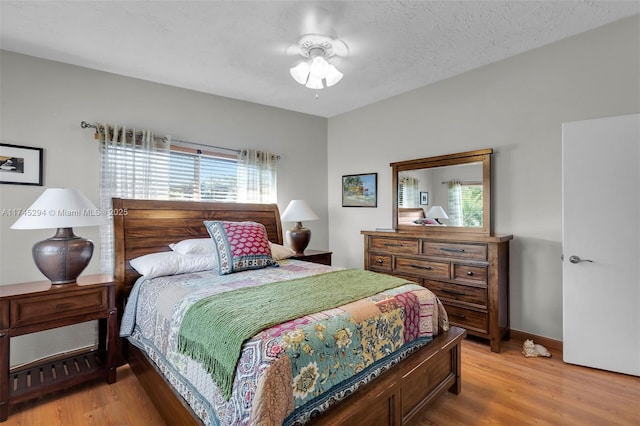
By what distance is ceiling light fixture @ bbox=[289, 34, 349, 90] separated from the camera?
99.0 inches

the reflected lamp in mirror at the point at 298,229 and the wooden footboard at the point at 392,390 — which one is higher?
the reflected lamp in mirror at the point at 298,229

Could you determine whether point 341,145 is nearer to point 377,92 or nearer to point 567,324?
point 377,92

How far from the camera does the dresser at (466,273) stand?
2.74 meters

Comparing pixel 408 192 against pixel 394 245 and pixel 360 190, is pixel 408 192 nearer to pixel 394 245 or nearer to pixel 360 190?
pixel 394 245

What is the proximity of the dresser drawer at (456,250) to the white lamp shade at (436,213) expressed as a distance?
0.41 m

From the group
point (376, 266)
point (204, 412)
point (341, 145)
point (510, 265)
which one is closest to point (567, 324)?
point (510, 265)

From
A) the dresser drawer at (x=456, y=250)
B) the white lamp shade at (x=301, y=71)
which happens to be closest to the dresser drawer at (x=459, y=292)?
the dresser drawer at (x=456, y=250)

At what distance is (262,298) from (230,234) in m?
1.07

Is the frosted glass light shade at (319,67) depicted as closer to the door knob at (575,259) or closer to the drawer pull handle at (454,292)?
the drawer pull handle at (454,292)

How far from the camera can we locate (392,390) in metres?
1.56

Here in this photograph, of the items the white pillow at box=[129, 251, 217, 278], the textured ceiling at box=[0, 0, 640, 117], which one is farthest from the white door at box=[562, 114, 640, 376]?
Answer: the white pillow at box=[129, 251, 217, 278]

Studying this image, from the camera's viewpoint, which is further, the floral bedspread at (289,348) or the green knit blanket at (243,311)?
the green knit blanket at (243,311)

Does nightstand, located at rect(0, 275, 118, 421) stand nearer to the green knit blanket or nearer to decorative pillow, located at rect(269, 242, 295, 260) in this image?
the green knit blanket

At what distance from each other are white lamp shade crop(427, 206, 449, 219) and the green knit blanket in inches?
58.6
